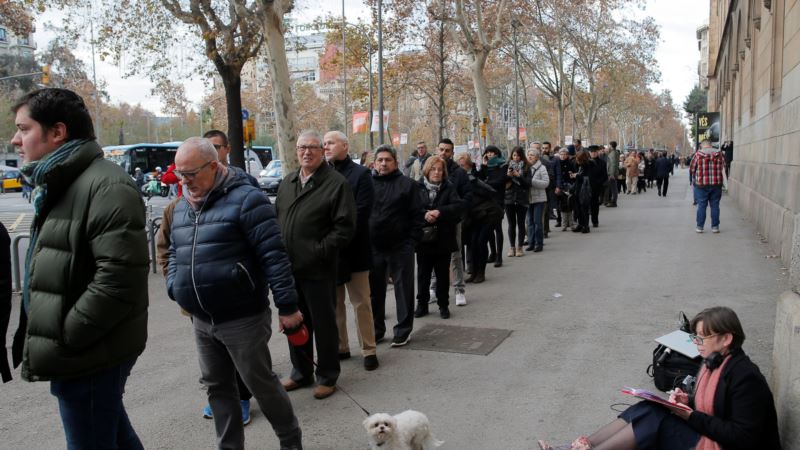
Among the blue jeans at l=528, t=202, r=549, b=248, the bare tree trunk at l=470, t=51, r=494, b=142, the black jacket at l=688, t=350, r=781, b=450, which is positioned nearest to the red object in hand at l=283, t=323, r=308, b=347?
the black jacket at l=688, t=350, r=781, b=450

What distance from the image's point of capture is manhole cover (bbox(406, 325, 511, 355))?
6355 millimetres

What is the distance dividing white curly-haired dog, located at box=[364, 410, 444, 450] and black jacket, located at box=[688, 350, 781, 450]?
1.49 meters

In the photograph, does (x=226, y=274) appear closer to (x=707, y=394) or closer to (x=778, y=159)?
(x=707, y=394)

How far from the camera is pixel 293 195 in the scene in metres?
5.12

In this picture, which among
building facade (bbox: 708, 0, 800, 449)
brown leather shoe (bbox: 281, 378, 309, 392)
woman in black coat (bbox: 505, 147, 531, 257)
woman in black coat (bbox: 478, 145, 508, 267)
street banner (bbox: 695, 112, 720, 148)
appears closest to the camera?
building facade (bbox: 708, 0, 800, 449)

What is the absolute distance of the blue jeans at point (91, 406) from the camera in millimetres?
2824

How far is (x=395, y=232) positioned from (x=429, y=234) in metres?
0.84

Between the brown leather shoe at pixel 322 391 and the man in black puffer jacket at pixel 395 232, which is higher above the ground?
the man in black puffer jacket at pixel 395 232

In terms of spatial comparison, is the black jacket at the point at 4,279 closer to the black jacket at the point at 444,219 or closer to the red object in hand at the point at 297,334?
the red object in hand at the point at 297,334

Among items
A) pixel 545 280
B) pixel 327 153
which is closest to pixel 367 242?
pixel 327 153

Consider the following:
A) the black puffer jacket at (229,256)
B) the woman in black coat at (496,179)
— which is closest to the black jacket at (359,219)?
the black puffer jacket at (229,256)

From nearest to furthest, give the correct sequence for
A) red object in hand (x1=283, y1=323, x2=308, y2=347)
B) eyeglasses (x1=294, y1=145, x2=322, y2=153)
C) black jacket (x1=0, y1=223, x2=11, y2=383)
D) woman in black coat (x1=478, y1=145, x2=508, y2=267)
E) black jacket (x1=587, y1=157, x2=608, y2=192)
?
black jacket (x1=0, y1=223, x2=11, y2=383) < red object in hand (x1=283, y1=323, x2=308, y2=347) < eyeglasses (x1=294, y1=145, x2=322, y2=153) < woman in black coat (x1=478, y1=145, x2=508, y2=267) < black jacket (x1=587, y1=157, x2=608, y2=192)

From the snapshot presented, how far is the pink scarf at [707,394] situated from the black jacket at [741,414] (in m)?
0.03

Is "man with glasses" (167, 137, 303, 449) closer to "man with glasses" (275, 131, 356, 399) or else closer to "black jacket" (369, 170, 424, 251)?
"man with glasses" (275, 131, 356, 399)
